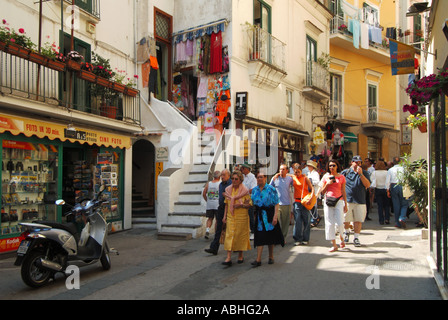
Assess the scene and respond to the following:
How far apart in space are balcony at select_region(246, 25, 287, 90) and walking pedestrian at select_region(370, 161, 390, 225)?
17.5 ft

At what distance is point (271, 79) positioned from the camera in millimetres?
15344

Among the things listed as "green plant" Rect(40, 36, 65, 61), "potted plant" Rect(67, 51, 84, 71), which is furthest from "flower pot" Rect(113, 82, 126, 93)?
"green plant" Rect(40, 36, 65, 61)

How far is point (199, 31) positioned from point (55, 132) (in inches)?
279

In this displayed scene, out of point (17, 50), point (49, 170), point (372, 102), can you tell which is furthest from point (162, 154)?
point (372, 102)

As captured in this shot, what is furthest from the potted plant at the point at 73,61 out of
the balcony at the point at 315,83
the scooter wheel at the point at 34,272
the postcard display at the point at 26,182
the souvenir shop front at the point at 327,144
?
the souvenir shop front at the point at 327,144

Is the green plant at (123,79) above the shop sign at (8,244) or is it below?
above

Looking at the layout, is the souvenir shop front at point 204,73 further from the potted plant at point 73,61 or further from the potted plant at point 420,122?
the potted plant at point 420,122

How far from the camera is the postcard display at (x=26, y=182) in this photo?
27.3ft

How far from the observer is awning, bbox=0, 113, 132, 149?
8.02 meters

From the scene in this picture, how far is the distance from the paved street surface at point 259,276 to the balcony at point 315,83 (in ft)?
35.7

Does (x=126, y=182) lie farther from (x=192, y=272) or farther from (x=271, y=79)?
(x=271, y=79)

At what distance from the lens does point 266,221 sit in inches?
272

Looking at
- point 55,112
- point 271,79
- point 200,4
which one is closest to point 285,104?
point 271,79

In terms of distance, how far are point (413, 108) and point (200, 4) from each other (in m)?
10.1
